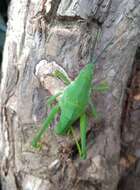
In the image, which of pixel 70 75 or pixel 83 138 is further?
pixel 70 75

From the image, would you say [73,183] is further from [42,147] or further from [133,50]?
[133,50]

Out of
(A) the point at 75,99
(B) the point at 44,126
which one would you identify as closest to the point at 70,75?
(A) the point at 75,99

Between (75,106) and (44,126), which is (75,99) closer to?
(75,106)

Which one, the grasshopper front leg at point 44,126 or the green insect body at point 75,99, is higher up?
the green insect body at point 75,99

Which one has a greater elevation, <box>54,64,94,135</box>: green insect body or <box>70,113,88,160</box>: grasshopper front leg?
<box>54,64,94,135</box>: green insect body
